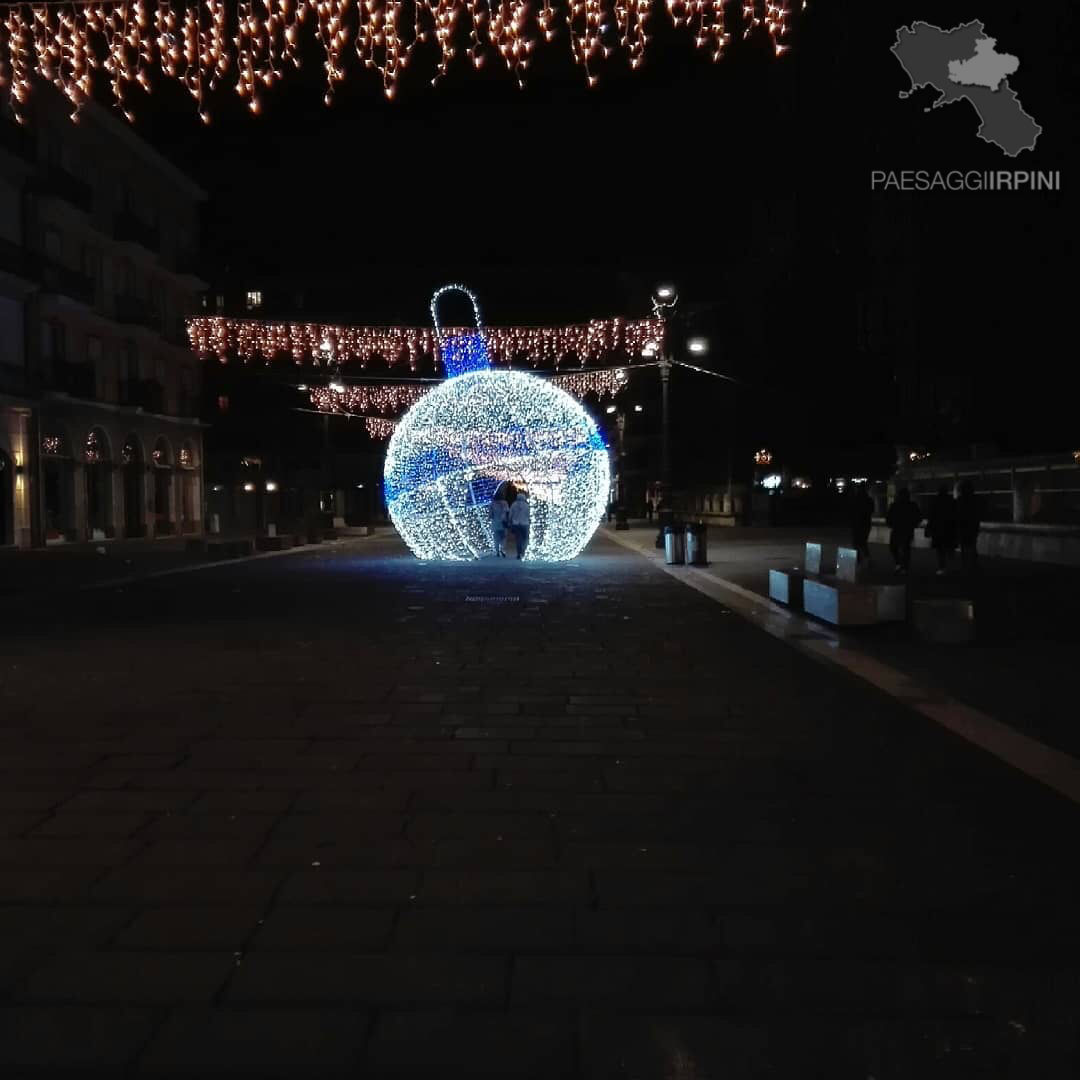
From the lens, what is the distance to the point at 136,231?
3966 centimetres

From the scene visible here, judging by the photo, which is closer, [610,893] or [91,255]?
[610,893]

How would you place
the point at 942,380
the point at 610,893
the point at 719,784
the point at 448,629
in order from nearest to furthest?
1. the point at 610,893
2. the point at 719,784
3. the point at 448,629
4. the point at 942,380

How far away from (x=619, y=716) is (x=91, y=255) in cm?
3536

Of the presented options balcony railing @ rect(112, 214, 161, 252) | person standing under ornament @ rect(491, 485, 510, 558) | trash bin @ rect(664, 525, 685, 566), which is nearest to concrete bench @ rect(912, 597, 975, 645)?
trash bin @ rect(664, 525, 685, 566)

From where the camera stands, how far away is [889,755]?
6.80m

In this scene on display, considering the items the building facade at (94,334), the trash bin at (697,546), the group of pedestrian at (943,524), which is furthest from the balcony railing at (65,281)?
the group of pedestrian at (943,524)

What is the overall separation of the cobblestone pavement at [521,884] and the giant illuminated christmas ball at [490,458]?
14488 millimetres

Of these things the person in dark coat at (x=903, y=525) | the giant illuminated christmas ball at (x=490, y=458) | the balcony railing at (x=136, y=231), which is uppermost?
the balcony railing at (x=136, y=231)

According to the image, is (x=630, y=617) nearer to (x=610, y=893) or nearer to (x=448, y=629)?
(x=448, y=629)

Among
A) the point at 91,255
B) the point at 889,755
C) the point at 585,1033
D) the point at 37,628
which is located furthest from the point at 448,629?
the point at 91,255

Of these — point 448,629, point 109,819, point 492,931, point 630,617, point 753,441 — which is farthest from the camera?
point 753,441

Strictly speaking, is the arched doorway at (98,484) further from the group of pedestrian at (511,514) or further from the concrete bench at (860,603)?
the concrete bench at (860,603)

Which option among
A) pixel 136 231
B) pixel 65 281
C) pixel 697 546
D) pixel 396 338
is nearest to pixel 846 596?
pixel 697 546

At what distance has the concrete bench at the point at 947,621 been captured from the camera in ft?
37.0
